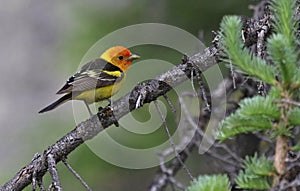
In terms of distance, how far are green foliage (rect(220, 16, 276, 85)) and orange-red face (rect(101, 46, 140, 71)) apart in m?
2.48

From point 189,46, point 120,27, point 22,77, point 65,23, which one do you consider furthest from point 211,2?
point 22,77

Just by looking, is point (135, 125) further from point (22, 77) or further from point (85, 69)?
point (22, 77)

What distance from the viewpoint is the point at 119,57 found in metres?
4.20

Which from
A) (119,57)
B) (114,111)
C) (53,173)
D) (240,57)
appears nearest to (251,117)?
(240,57)

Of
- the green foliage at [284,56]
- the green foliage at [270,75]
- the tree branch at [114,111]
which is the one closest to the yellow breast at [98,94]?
the tree branch at [114,111]

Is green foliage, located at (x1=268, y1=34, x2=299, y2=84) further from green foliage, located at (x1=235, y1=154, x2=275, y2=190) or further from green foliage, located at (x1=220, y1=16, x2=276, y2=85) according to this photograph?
green foliage, located at (x1=235, y1=154, x2=275, y2=190)

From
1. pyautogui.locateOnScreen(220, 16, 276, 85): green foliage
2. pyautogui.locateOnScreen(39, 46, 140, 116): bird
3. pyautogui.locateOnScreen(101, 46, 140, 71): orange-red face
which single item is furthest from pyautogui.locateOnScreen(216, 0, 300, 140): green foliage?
pyautogui.locateOnScreen(101, 46, 140, 71): orange-red face

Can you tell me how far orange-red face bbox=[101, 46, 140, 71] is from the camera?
4.17 m

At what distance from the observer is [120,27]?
211 inches

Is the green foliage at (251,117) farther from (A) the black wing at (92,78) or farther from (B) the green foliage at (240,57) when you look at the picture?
(A) the black wing at (92,78)

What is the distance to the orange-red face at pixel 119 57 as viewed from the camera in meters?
4.17

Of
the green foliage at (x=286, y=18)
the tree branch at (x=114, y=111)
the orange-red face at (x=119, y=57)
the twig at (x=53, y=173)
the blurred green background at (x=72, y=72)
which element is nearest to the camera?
the green foliage at (x=286, y=18)

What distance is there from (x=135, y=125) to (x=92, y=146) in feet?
2.38

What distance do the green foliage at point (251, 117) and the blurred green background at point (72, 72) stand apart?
224 centimetres
